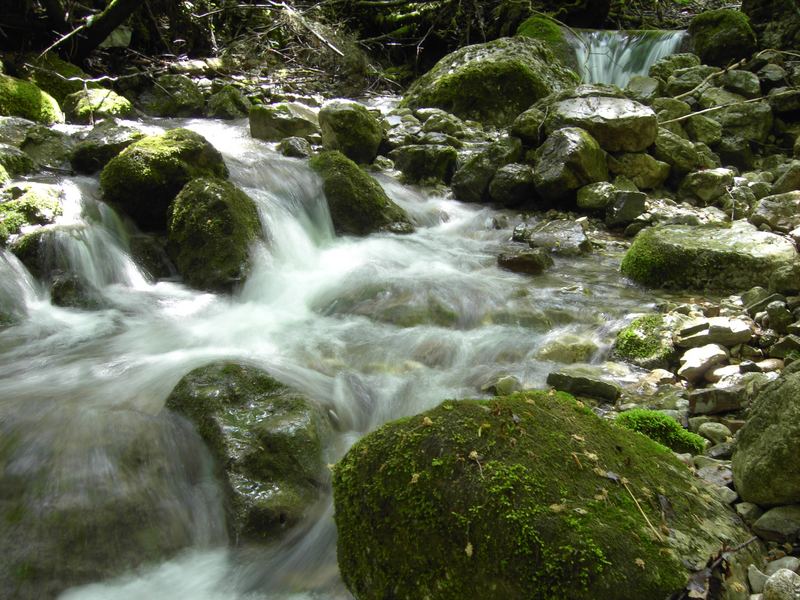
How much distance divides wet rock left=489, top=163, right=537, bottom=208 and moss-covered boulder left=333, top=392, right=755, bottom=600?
20.6 ft

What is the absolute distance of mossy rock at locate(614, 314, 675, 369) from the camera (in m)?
4.21

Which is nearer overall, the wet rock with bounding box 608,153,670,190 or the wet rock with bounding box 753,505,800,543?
the wet rock with bounding box 753,505,800,543

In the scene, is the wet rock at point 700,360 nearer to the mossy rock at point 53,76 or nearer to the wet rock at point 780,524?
the wet rock at point 780,524

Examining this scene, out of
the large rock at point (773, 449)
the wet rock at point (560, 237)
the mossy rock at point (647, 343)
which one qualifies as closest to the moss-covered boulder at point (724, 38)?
the wet rock at point (560, 237)

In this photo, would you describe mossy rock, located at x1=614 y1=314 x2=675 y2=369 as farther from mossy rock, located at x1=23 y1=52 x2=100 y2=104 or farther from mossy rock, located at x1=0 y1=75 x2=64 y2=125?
mossy rock, located at x1=23 y1=52 x2=100 y2=104

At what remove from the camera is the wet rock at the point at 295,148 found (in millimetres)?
8680

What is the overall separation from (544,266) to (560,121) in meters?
3.30

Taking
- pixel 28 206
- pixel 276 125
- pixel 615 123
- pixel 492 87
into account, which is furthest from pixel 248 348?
pixel 492 87

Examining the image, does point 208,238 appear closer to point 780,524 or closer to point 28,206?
point 28,206

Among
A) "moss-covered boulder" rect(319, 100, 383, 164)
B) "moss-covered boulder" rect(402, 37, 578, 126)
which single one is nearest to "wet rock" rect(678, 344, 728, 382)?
"moss-covered boulder" rect(319, 100, 383, 164)

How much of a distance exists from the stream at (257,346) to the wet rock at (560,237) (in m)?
0.22

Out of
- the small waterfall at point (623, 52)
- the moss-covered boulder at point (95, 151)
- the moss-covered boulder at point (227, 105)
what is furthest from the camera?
the small waterfall at point (623, 52)

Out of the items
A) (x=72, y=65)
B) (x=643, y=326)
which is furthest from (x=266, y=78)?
(x=643, y=326)

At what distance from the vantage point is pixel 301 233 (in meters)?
6.91
